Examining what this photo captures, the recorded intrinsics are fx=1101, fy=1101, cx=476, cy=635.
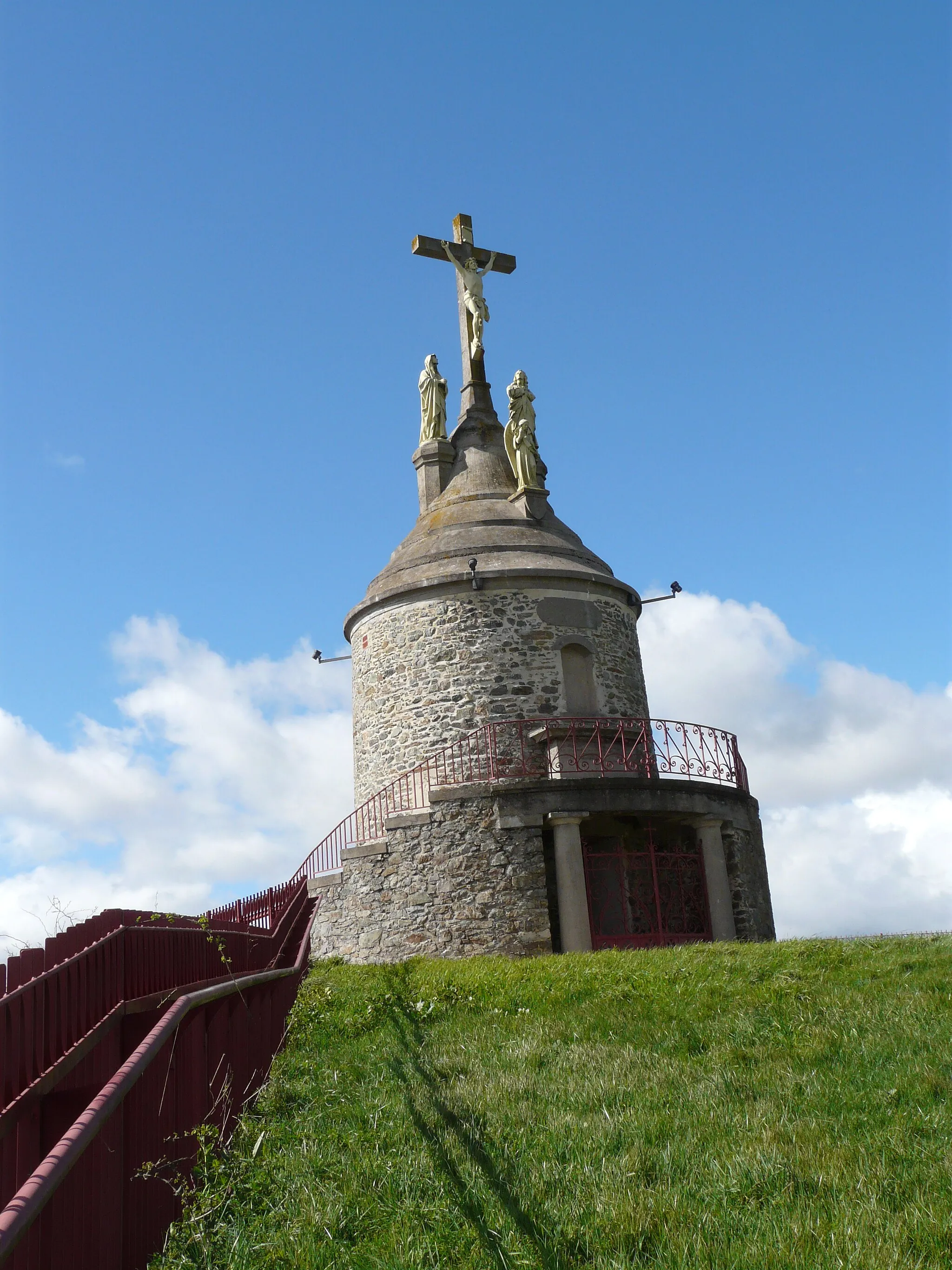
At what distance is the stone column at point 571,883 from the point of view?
47.6 ft

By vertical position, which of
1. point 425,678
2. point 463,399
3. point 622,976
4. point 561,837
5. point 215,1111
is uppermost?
point 463,399

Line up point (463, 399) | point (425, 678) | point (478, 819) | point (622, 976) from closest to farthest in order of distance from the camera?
point (622, 976), point (478, 819), point (425, 678), point (463, 399)

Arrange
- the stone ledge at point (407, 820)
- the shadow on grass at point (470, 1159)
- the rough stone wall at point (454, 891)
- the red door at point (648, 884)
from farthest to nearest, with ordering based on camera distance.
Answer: the red door at point (648, 884) < the stone ledge at point (407, 820) < the rough stone wall at point (454, 891) < the shadow on grass at point (470, 1159)

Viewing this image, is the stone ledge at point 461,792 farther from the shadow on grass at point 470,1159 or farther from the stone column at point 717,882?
the shadow on grass at point 470,1159

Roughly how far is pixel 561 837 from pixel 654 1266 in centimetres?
1113

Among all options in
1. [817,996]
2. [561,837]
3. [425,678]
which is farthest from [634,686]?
[817,996]

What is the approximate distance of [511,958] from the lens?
1357 cm

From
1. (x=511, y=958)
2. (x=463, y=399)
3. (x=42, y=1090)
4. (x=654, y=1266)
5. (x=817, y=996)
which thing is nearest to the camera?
(x=654, y=1266)

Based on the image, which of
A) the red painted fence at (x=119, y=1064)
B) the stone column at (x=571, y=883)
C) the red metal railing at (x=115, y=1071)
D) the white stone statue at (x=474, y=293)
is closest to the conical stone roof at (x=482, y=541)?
the white stone statue at (x=474, y=293)

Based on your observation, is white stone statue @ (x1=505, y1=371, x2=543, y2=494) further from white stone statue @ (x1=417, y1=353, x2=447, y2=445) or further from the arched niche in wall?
the arched niche in wall

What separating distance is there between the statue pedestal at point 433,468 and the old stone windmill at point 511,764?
41 mm

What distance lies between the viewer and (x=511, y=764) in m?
17.3

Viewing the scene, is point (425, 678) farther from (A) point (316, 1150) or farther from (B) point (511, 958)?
(A) point (316, 1150)

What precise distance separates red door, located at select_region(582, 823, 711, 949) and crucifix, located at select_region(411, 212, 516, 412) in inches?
385
